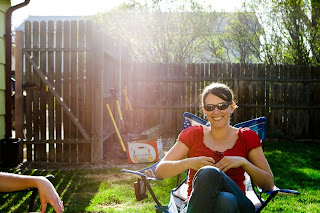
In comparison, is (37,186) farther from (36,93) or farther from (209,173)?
(36,93)

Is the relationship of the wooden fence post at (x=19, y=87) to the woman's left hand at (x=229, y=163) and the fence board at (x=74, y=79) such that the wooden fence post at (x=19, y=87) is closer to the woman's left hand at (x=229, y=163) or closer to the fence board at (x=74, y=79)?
the fence board at (x=74, y=79)

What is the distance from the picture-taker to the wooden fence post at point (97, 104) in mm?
5934

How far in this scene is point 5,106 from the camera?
19.0 feet

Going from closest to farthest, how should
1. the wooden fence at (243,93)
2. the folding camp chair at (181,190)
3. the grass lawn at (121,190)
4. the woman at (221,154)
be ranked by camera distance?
the woman at (221,154), the folding camp chair at (181,190), the grass lawn at (121,190), the wooden fence at (243,93)

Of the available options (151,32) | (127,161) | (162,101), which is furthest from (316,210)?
(151,32)

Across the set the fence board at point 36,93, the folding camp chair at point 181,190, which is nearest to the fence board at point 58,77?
the fence board at point 36,93

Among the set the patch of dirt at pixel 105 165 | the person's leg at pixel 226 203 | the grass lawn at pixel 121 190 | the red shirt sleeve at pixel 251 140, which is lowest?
the grass lawn at pixel 121 190

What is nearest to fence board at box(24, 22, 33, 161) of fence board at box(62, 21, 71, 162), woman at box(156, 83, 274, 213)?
fence board at box(62, 21, 71, 162)

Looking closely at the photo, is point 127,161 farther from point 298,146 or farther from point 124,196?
point 298,146

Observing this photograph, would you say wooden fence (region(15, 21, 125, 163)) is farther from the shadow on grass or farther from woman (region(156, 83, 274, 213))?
woman (region(156, 83, 274, 213))

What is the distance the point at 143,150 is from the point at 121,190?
155cm

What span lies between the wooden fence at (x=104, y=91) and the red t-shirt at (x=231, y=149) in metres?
3.24

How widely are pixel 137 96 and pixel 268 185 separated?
6.69 meters

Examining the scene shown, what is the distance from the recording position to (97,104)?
596 centimetres
